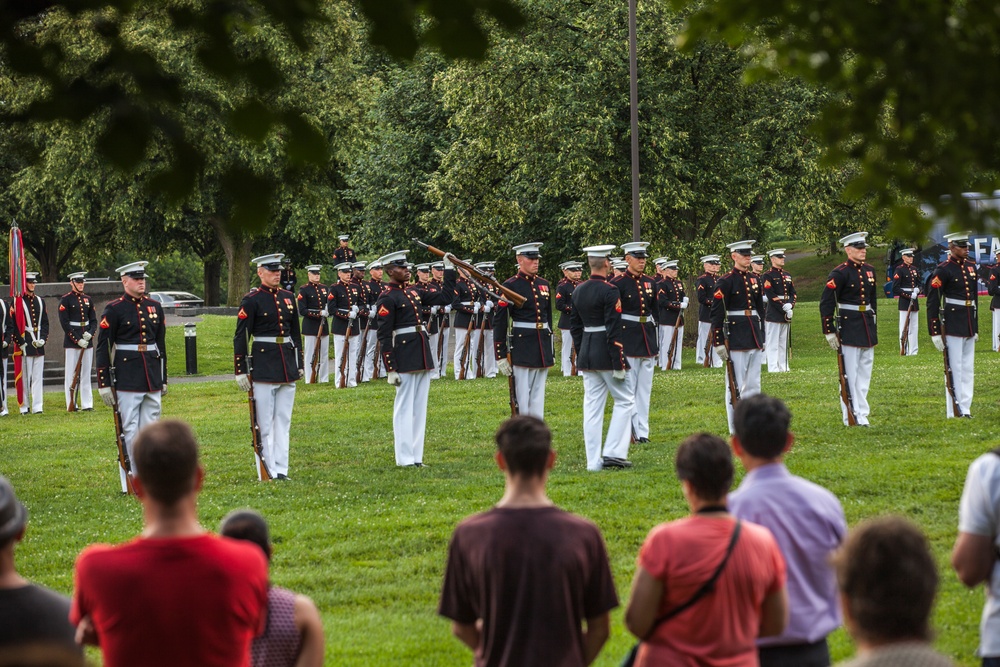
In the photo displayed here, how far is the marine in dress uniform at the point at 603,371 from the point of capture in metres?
13.7

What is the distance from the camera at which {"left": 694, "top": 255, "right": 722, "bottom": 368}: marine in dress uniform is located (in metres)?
25.9

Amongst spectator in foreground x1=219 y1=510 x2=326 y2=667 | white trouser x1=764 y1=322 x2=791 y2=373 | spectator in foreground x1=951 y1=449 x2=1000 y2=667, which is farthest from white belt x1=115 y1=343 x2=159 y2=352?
white trouser x1=764 y1=322 x2=791 y2=373

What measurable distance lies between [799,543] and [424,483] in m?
8.49

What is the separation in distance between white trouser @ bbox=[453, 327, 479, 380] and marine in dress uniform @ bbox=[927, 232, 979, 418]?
477 inches

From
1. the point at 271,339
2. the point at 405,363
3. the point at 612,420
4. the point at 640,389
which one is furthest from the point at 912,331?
the point at 271,339

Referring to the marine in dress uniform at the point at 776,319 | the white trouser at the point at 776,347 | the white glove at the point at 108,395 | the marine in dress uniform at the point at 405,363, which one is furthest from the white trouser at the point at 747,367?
the white trouser at the point at 776,347

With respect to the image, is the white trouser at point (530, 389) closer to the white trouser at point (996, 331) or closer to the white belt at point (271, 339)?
the white belt at point (271, 339)

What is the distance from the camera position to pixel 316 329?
27.1 metres

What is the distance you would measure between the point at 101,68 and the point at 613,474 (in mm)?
10028

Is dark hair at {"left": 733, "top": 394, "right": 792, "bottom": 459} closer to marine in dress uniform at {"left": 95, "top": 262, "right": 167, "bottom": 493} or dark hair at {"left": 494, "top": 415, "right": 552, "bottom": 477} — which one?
dark hair at {"left": 494, "top": 415, "right": 552, "bottom": 477}

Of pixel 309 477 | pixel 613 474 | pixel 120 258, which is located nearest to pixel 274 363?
pixel 309 477

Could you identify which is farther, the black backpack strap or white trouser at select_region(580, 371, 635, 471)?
white trouser at select_region(580, 371, 635, 471)

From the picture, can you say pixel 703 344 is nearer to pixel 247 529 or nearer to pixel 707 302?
pixel 707 302

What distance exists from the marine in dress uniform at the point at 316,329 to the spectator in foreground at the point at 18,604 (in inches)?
892
